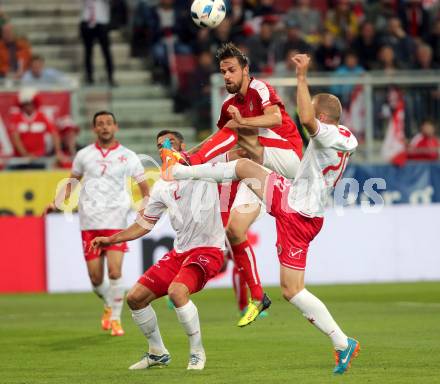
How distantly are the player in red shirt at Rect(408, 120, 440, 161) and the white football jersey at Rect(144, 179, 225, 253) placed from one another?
35.6 feet

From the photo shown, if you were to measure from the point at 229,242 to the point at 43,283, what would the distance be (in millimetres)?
7532

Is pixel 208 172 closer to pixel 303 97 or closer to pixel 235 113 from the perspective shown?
pixel 235 113

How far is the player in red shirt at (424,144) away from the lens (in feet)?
70.3

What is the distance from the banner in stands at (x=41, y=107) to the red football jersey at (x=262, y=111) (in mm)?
8597

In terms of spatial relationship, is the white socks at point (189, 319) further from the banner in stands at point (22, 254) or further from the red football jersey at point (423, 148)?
the red football jersey at point (423, 148)

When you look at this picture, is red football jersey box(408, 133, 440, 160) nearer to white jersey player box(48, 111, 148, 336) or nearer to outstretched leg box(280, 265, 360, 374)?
white jersey player box(48, 111, 148, 336)

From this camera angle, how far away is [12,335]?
14117mm

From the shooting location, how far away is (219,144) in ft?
41.9

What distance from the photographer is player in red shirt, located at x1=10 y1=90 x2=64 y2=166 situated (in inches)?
817

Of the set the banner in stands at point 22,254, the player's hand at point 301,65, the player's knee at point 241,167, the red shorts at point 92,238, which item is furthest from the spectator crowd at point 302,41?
the player's hand at point 301,65

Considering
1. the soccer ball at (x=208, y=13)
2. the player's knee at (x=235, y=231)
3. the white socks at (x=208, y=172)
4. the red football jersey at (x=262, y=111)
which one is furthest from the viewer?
the soccer ball at (x=208, y=13)

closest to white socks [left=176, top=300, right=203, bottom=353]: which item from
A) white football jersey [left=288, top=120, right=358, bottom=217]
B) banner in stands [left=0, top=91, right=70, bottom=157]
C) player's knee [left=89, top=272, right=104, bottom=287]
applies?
white football jersey [left=288, top=120, right=358, bottom=217]

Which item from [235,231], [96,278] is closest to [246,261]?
[235,231]

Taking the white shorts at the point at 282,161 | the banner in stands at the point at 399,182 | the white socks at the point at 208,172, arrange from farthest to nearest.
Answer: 1. the banner in stands at the point at 399,182
2. the white shorts at the point at 282,161
3. the white socks at the point at 208,172
